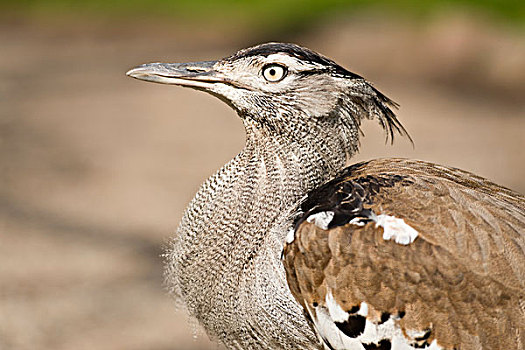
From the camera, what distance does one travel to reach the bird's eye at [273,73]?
221 centimetres

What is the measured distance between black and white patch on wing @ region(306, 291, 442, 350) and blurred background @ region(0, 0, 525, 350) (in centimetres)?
55

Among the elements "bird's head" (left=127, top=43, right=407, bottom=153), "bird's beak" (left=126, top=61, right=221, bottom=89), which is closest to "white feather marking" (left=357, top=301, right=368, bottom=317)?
"bird's head" (left=127, top=43, right=407, bottom=153)

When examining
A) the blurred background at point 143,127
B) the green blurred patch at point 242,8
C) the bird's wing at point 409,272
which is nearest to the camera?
the bird's wing at point 409,272

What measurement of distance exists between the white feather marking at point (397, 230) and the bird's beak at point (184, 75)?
64 centimetres

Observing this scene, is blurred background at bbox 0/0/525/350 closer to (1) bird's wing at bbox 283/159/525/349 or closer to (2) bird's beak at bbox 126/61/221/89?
(1) bird's wing at bbox 283/159/525/349

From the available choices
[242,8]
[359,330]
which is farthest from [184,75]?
[242,8]

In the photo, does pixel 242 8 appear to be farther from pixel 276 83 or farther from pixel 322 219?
pixel 322 219

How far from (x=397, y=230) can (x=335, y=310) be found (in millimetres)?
264

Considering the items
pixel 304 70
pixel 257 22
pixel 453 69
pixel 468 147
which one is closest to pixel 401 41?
pixel 453 69

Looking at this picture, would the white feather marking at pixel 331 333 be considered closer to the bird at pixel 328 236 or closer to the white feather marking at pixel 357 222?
the bird at pixel 328 236

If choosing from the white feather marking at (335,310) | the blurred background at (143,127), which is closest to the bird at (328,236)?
the white feather marking at (335,310)

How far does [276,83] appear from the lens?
2.21 m

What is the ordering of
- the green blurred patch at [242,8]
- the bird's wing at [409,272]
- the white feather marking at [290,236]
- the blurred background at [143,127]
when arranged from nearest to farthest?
the bird's wing at [409,272] → the white feather marking at [290,236] → the blurred background at [143,127] → the green blurred patch at [242,8]

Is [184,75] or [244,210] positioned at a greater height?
[184,75]
